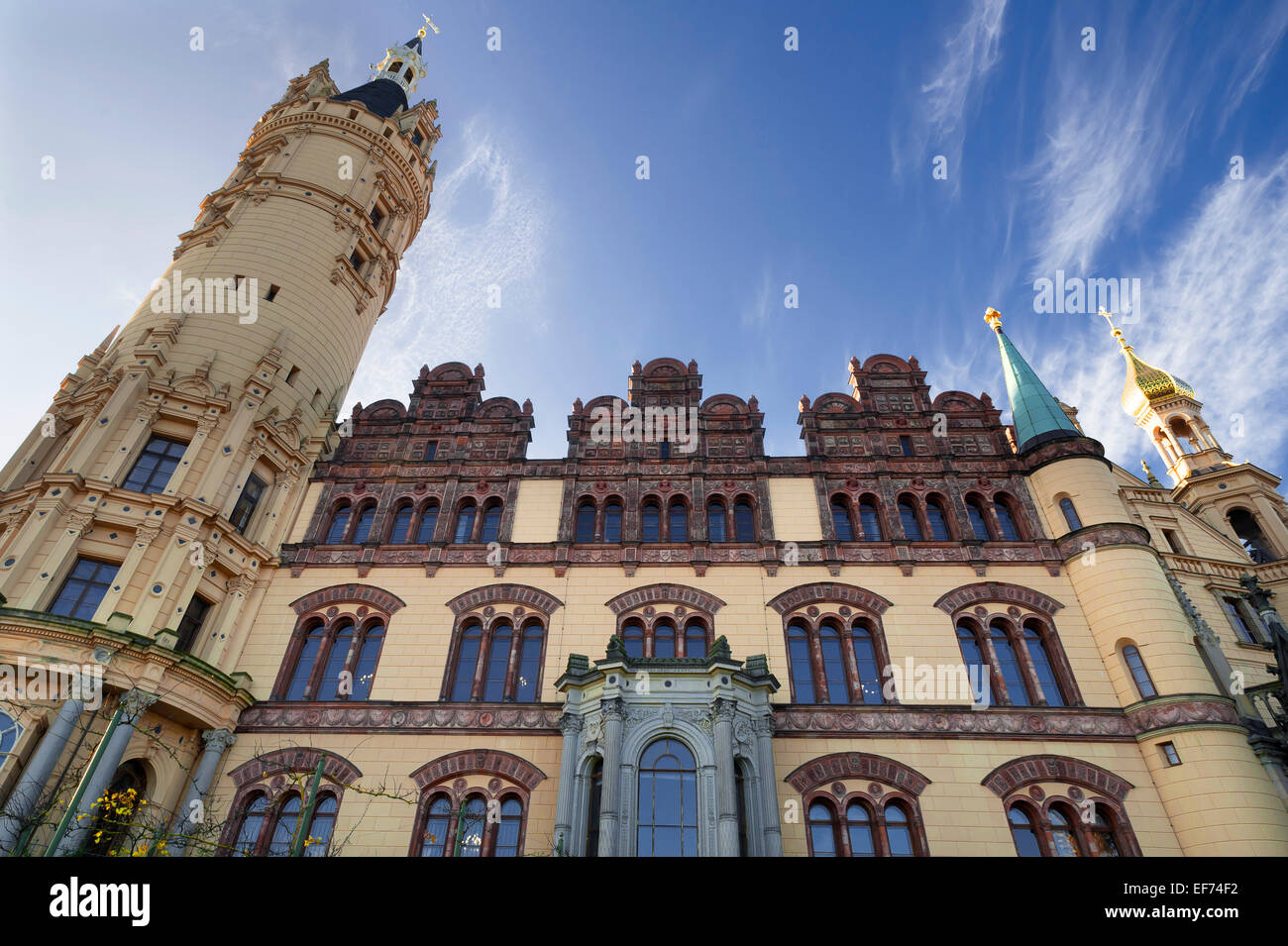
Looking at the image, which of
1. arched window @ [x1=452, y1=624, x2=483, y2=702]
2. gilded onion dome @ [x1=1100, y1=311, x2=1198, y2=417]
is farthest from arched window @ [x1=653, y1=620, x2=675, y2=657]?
Answer: gilded onion dome @ [x1=1100, y1=311, x2=1198, y2=417]

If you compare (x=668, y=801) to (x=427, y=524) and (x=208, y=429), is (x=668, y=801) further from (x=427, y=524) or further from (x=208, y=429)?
(x=208, y=429)

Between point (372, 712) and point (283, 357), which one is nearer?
point (372, 712)

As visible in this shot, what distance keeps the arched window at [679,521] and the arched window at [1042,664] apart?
1024 centimetres

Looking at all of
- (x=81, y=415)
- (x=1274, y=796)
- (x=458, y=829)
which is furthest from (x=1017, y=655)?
(x=81, y=415)

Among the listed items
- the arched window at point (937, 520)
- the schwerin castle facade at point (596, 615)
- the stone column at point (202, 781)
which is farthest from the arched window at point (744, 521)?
the stone column at point (202, 781)

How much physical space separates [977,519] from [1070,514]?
8.78 ft

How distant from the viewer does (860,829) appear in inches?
701

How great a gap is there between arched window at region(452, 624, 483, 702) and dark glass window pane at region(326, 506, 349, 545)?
5895 mm

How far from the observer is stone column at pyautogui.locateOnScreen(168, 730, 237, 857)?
58.2 ft

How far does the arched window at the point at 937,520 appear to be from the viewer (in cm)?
2370

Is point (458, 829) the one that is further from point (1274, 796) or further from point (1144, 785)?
point (1274, 796)

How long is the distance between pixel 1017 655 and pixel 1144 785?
13.2 feet

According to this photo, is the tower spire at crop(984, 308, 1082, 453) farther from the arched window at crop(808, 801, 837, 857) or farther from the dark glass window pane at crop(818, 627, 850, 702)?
the arched window at crop(808, 801, 837, 857)
